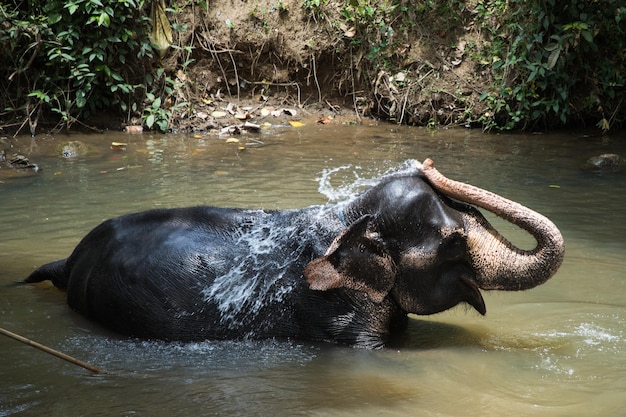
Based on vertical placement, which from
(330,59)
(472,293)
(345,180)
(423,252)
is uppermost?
(330,59)

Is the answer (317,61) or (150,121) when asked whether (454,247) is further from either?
(317,61)

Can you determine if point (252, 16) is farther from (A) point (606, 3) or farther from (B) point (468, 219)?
(B) point (468, 219)

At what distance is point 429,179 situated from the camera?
434 centimetres

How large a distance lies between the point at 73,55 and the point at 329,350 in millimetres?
8307

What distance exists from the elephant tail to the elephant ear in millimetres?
1904

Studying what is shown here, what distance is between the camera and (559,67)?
10.9 meters

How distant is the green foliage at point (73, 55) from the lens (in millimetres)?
11078

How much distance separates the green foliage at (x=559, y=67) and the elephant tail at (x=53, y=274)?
7.60 meters

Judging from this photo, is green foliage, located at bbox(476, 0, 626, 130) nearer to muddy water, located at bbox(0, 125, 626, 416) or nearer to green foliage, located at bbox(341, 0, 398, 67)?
green foliage, located at bbox(341, 0, 398, 67)

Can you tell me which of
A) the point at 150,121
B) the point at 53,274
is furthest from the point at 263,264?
the point at 150,121

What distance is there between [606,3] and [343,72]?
13.4 ft

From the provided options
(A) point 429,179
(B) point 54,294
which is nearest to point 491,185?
(A) point 429,179

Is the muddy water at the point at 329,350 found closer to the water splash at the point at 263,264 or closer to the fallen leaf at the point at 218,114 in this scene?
the water splash at the point at 263,264

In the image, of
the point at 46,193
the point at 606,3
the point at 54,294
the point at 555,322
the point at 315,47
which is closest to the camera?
the point at 555,322
